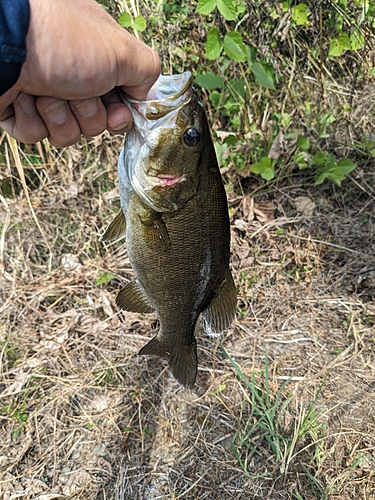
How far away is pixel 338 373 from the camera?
2.55m

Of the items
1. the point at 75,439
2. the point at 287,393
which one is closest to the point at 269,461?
the point at 287,393

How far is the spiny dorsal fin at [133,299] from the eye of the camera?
5.61ft

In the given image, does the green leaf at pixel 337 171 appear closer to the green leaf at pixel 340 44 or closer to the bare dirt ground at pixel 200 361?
the bare dirt ground at pixel 200 361

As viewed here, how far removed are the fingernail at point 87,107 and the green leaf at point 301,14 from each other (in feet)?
7.53

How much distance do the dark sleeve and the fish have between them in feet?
1.28

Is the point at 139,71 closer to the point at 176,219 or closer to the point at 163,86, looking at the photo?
the point at 163,86

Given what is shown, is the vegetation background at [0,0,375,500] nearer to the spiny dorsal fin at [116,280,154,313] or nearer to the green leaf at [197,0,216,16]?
the green leaf at [197,0,216,16]

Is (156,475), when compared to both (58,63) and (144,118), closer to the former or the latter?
(144,118)

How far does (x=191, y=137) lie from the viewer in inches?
51.1

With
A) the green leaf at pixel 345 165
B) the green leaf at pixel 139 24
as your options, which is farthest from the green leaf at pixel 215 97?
the green leaf at pixel 345 165

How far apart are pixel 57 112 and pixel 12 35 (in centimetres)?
35

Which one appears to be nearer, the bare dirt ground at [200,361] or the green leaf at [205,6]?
the bare dirt ground at [200,361]

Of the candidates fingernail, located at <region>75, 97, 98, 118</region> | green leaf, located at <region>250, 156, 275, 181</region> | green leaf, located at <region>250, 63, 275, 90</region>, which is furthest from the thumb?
green leaf, located at <region>250, 156, 275, 181</region>

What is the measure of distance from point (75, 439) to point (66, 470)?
16 centimetres
